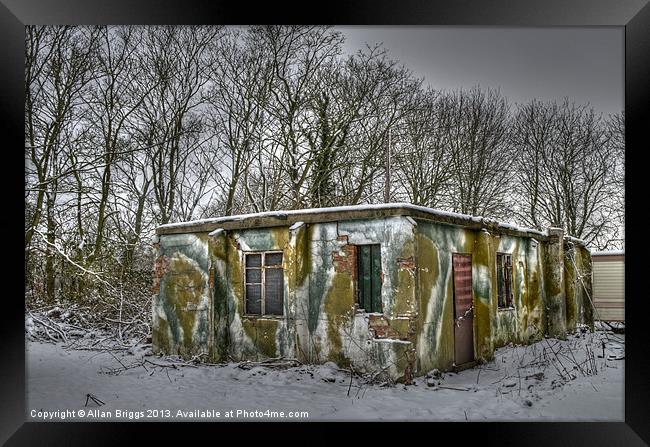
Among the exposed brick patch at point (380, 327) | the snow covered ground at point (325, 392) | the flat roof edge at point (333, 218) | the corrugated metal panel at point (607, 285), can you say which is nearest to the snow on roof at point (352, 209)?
the flat roof edge at point (333, 218)

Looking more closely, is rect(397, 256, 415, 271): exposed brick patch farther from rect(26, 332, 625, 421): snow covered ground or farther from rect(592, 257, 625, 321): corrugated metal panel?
rect(592, 257, 625, 321): corrugated metal panel

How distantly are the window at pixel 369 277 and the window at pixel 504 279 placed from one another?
14.5 ft

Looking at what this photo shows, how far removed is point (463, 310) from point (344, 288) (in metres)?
2.60

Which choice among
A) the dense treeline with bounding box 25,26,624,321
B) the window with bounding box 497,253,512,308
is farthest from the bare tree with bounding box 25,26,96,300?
the window with bounding box 497,253,512,308

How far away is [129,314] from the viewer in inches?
568

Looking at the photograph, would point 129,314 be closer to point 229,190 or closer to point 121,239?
point 121,239

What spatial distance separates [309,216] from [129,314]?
7.36 metres

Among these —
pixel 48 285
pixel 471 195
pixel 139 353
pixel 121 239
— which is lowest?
pixel 139 353

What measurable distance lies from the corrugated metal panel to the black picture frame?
1234 cm

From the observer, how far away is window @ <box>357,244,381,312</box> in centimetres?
909
